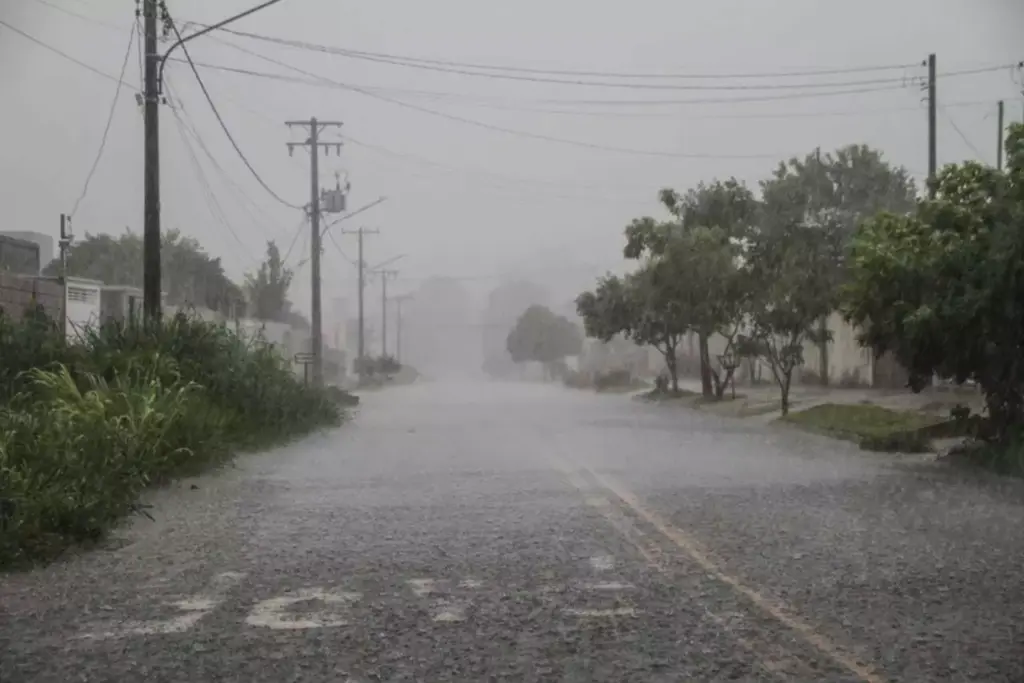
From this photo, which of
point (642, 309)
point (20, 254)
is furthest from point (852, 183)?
point (20, 254)

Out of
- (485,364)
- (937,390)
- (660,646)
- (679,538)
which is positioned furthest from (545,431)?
(485,364)

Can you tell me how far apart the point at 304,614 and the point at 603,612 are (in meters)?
1.77

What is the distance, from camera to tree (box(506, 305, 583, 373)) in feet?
397

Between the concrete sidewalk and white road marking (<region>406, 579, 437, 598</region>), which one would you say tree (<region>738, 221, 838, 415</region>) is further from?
white road marking (<region>406, 579, 437, 598</region>)

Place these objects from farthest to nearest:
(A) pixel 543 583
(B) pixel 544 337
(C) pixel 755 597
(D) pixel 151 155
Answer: (B) pixel 544 337 → (D) pixel 151 155 → (A) pixel 543 583 → (C) pixel 755 597

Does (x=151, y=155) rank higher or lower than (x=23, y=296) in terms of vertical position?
higher

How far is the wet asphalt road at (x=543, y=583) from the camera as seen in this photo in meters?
6.83

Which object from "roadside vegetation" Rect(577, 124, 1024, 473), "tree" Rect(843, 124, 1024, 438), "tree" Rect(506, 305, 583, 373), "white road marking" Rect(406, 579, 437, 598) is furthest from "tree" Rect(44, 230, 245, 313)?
"tree" Rect(506, 305, 583, 373)

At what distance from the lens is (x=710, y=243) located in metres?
41.2

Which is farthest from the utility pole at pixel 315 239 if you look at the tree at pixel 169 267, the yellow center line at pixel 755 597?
the yellow center line at pixel 755 597

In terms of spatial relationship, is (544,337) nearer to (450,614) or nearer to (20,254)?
(20,254)

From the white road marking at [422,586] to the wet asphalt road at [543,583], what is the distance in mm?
32

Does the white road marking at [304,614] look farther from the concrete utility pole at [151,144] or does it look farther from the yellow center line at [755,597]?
the concrete utility pole at [151,144]

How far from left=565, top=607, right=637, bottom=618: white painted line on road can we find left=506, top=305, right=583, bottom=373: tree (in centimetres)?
11092
